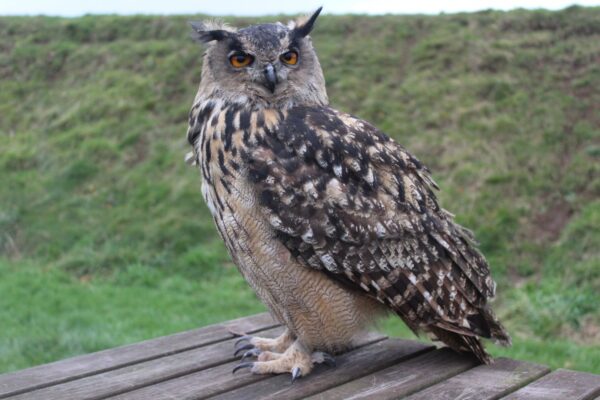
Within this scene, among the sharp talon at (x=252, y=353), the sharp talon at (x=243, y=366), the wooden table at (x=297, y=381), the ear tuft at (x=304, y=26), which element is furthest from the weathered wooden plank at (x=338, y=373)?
the ear tuft at (x=304, y=26)

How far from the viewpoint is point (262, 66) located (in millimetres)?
2602

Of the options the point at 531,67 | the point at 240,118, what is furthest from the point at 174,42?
the point at 240,118

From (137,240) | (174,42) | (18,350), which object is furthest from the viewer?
(174,42)

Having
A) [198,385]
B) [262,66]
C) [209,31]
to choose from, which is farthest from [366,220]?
[209,31]

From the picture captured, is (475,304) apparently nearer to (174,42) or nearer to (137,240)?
(137,240)

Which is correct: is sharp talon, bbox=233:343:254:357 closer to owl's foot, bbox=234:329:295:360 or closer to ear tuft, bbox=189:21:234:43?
owl's foot, bbox=234:329:295:360

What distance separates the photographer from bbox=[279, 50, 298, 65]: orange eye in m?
2.65

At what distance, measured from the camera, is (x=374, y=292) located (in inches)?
98.7

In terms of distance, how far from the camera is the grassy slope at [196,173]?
5391 mm

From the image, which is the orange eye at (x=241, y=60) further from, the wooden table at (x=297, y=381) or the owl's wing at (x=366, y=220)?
the wooden table at (x=297, y=381)

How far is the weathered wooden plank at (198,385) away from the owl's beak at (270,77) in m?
1.00

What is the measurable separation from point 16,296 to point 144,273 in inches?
44.0

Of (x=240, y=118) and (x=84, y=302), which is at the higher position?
(x=240, y=118)

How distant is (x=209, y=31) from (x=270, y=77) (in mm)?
345
